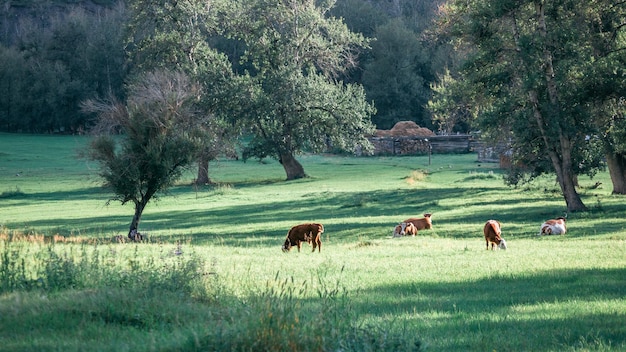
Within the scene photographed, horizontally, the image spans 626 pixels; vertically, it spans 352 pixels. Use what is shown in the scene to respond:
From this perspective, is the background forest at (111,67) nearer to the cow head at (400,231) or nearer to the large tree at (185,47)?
the large tree at (185,47)

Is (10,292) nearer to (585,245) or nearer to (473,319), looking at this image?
(473,319)

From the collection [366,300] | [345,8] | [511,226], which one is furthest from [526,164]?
[345,8]

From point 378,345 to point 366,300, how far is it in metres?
4.23

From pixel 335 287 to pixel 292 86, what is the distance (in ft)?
154

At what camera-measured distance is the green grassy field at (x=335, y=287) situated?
25.1 feet

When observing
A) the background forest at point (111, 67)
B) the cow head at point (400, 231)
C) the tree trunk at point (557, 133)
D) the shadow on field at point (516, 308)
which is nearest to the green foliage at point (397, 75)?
the background forest at point (111, 67)

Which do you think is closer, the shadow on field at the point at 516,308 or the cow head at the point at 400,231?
the shadow on field at the point at 516,308

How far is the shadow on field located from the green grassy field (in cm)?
3

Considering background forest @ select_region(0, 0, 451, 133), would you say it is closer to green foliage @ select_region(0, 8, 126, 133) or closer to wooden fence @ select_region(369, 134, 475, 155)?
green foliage @ select_region(0, 8, 126, 133)

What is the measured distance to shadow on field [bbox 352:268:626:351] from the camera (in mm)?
8836

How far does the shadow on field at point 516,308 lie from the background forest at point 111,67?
86286 millimetres

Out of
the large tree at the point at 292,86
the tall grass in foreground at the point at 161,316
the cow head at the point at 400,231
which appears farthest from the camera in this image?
the large tree at the point at 292,86

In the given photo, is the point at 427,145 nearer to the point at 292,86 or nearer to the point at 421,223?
the point at 292,86

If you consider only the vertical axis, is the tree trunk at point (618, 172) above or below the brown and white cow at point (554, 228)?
above
